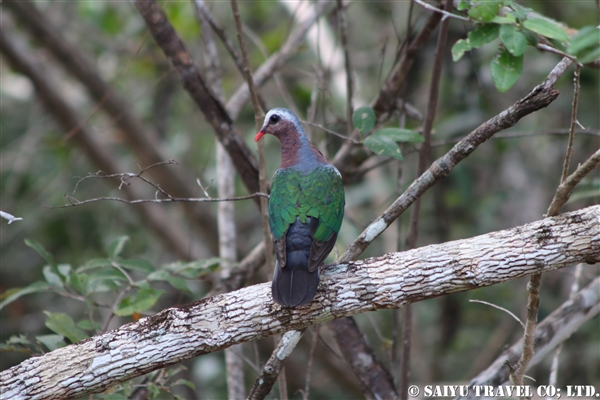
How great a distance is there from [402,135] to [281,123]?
1.06 m

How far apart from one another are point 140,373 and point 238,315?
553 mm

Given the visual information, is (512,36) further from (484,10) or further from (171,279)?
(171,279)

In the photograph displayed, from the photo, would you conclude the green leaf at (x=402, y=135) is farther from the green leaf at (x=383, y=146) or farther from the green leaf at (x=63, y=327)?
the green leaf at (x=63, y=327)

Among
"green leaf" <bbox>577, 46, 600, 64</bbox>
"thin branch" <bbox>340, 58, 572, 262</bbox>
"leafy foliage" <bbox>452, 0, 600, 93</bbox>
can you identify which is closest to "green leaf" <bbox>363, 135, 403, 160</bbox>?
"thin branch" <bbox>340, 58, 572, 262</bbox>

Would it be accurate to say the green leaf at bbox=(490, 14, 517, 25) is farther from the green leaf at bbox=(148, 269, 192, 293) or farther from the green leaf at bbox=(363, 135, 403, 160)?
the green leaf at bbox=(148, 269, 192, 293)

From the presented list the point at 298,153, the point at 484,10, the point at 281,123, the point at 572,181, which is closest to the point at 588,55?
the point at 484,10

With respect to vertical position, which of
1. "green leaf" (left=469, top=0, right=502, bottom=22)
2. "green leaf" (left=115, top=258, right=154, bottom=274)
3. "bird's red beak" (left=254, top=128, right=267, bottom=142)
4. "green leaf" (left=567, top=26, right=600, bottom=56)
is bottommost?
"green leaf" (left=567, top=26, right=600, bottom=56)

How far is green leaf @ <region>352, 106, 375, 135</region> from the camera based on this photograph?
11.7 ft

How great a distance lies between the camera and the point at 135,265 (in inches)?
157

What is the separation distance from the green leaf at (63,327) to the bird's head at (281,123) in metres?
1.83

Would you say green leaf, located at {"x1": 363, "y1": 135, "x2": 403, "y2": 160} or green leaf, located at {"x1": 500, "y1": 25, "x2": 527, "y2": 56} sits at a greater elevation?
green leaf, located at {"x1": 363, "y1": 135, "x2": 403, "y2": 160}

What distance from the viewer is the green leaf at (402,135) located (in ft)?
11.4

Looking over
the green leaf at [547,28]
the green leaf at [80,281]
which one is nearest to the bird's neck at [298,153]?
the green leaf at [80,281]

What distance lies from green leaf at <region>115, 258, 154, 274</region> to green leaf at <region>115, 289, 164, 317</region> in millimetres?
268
